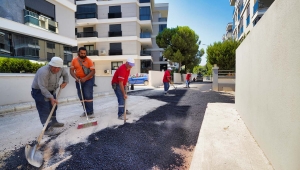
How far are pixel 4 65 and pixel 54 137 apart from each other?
19.3ft

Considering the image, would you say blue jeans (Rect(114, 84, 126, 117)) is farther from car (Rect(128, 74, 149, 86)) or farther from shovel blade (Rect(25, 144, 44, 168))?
car (Rect(128, 74, 149, 86))

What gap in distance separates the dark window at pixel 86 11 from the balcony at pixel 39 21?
12128mm

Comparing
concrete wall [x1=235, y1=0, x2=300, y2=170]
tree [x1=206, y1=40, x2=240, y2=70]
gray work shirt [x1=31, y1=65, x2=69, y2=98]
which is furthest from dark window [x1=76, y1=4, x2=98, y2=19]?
concrete wall [x1=235, y1=0, x2=300, y2=170]

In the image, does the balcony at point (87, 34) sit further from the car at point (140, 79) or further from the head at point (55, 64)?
the head at point (55, 64)

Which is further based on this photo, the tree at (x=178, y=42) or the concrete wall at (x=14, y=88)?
the tree at (x=178, y=42)

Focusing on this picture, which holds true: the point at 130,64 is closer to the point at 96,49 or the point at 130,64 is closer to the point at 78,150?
the point at 78,150

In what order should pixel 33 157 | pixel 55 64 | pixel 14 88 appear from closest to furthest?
1. pixel 33 157
2. pixel 55 64
3. pixel 14 88

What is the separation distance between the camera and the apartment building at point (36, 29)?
34.6 ft

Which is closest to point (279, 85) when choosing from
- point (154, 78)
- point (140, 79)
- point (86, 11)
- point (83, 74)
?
point (83, 74)

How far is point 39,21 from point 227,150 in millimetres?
14590

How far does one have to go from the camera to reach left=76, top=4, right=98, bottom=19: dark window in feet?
80.1

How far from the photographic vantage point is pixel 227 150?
2.69 meters

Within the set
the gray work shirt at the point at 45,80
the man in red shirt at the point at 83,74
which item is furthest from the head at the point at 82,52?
the gray work shirt at the point at 45,80

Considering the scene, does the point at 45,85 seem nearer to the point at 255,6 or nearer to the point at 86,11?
the point at 255,6
